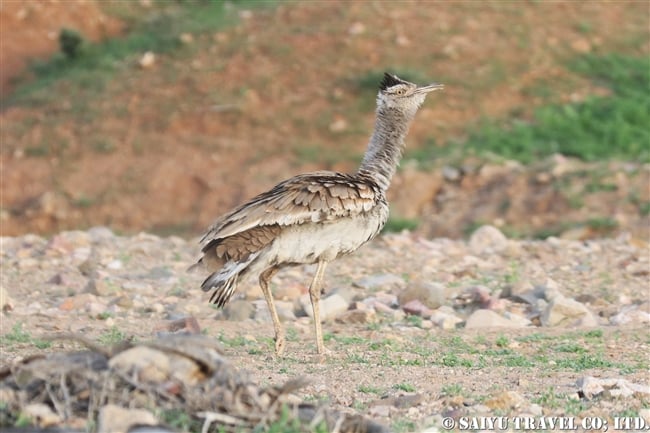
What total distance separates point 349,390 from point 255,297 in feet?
12.8

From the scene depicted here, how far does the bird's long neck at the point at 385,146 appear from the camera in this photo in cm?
771

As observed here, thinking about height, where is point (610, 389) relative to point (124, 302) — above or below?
below

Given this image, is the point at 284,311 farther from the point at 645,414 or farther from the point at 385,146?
the point at 645,414

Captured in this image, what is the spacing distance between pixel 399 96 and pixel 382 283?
2.59 m

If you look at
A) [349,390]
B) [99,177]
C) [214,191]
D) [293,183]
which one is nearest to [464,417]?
[349,390]

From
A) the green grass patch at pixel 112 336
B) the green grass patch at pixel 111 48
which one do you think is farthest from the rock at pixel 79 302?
the green grass patch at pixel 111 48

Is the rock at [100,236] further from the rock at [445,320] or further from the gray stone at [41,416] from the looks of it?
the gray stone at [41,416]

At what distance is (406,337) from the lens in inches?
320

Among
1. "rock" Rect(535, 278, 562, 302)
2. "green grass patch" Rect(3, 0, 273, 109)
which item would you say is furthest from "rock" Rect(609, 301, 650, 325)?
"green grass patch" Rect(3, 0, 273, 109)

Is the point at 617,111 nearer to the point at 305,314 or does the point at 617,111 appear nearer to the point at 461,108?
the point at 461,108

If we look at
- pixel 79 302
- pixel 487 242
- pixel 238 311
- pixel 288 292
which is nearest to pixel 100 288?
pixel 79 302

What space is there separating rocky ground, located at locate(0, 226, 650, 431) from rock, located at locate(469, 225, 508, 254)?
0.03 meters

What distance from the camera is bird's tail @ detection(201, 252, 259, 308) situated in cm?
680

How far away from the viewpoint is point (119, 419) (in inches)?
155
